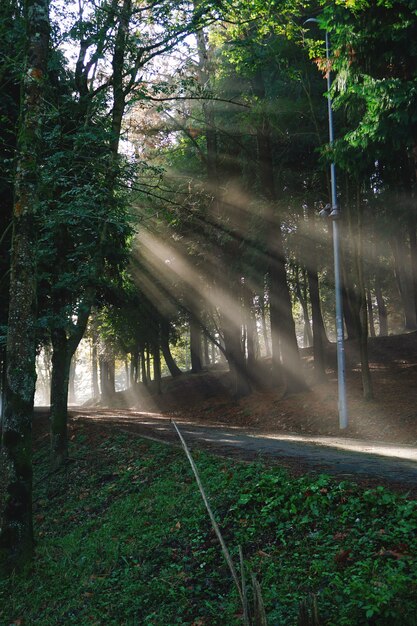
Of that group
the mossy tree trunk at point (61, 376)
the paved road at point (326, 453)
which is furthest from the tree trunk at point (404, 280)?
the mossy tree trunk at point (61, 376)

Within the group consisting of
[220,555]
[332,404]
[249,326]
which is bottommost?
[220,555]

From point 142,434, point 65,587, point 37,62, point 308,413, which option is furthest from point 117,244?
point 65,587

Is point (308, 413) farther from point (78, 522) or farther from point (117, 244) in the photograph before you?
point (78, 522)

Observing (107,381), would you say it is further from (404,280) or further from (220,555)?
(220,555)

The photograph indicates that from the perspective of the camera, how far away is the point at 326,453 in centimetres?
949

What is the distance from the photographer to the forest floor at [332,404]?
13755 millimetres

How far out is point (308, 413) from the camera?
16.4 meters

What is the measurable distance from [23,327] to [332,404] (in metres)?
11.9

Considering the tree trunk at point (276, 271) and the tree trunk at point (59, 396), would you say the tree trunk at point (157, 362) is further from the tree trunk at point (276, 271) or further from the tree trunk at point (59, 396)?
the tree trunk at point (59, 396)

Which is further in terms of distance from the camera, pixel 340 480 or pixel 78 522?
pixel 78 522

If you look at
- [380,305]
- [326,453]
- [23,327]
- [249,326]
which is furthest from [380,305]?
[23,327]

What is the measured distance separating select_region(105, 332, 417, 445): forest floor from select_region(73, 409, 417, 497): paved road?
162 centimetres

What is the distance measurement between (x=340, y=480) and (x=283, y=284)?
512 inches

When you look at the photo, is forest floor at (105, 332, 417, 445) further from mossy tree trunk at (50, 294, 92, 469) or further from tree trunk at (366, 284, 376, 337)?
mossy tree trunk at (50, 294, 92, 469)
